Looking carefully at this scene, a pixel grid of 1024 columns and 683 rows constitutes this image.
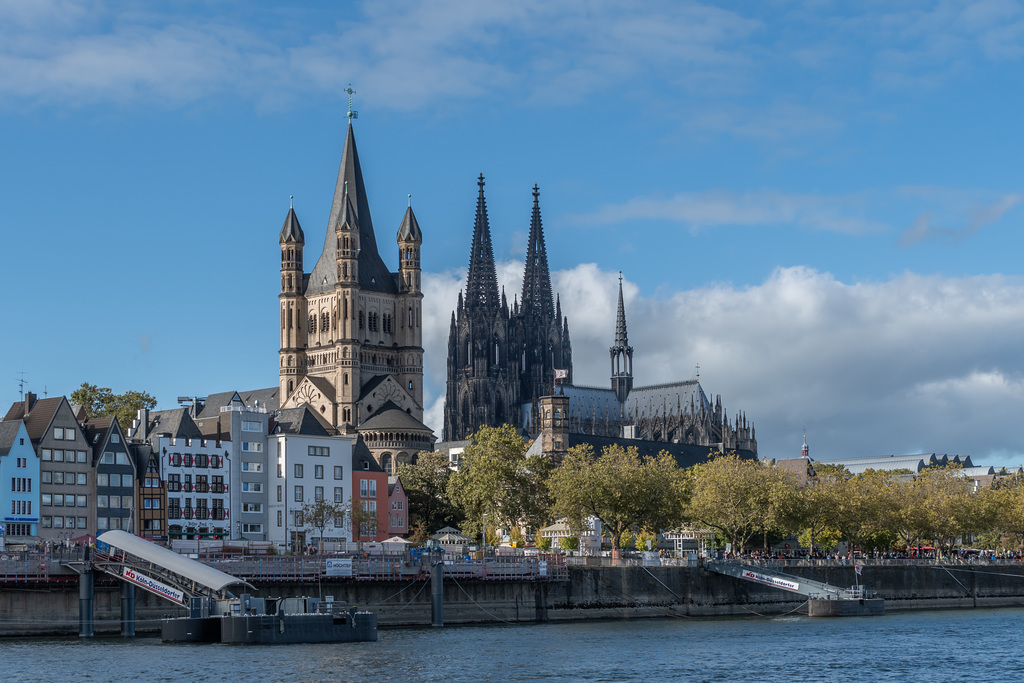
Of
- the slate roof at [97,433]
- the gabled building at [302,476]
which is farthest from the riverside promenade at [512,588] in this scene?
the gabled building at [302,476]

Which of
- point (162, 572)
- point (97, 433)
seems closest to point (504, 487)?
point (97, 433)

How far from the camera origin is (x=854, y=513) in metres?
141

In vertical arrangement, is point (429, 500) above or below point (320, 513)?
above

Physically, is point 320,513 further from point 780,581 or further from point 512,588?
point 780,581

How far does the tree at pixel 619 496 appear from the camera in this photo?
423 ft

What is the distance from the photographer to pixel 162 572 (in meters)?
87.5

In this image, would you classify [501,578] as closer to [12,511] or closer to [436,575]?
[436,575]

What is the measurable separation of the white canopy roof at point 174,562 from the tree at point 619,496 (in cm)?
4587

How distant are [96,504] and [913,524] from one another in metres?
71.5

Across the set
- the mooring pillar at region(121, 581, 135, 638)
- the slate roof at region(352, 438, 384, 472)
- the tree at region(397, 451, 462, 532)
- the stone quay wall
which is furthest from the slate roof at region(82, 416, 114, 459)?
the tree at region(397, 451, 462, 532)

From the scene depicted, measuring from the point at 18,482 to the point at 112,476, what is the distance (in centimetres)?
868

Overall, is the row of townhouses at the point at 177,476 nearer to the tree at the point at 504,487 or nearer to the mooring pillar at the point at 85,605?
the tree at the point at 504,487

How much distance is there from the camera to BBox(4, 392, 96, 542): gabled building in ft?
386

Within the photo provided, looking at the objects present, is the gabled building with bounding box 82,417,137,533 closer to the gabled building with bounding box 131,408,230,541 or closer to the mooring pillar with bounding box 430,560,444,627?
the gabled building with bounding box 131,408,230,541
